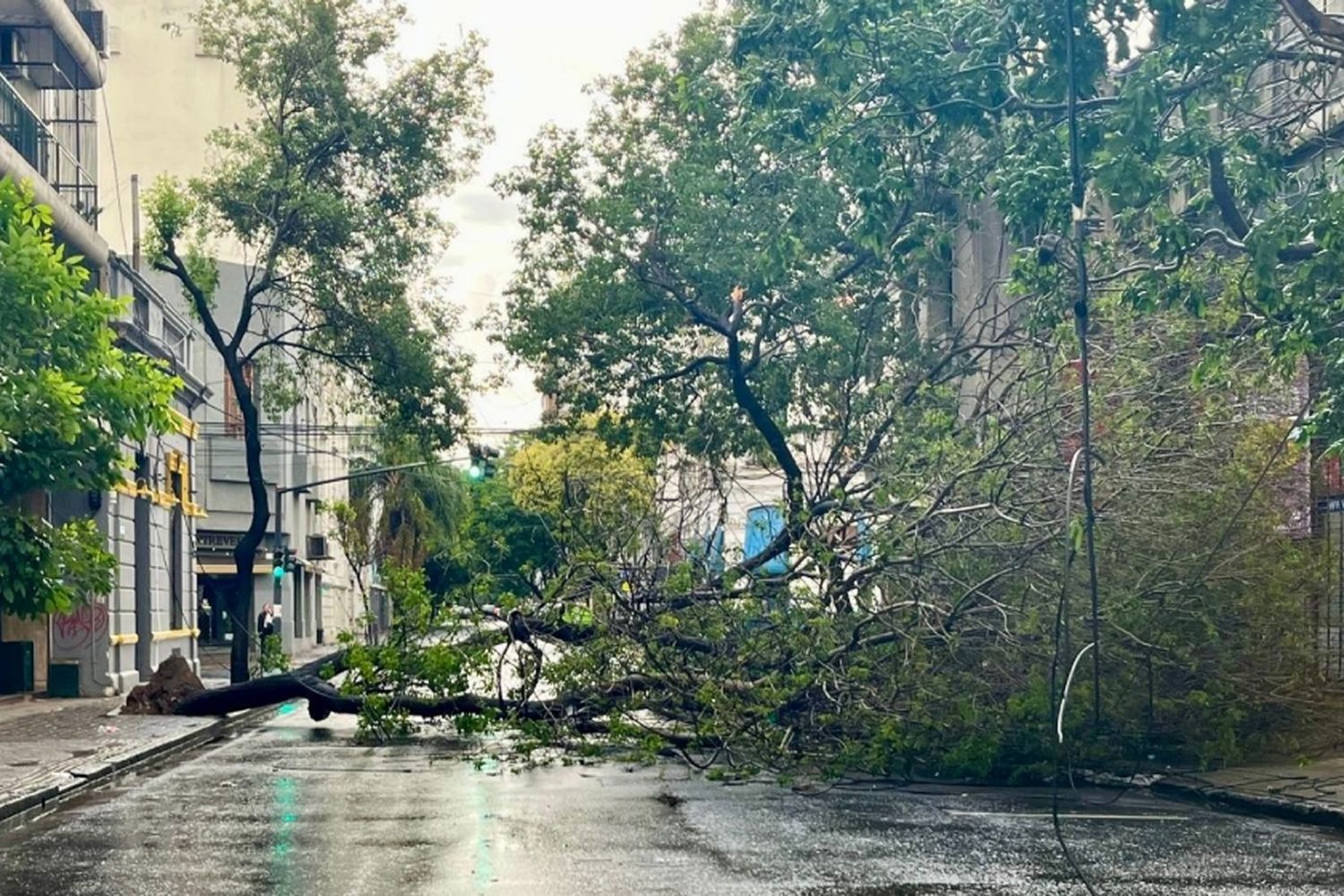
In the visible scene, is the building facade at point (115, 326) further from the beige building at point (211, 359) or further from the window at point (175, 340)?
the beige building at point (211, 359)

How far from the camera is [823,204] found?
2484cm

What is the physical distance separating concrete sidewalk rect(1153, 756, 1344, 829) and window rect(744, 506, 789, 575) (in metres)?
4.79

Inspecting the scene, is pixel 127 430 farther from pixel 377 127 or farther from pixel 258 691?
pixel 377 127

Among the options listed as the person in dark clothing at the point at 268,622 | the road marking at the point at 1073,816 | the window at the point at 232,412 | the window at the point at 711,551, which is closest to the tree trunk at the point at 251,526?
the window at the point at 711,551

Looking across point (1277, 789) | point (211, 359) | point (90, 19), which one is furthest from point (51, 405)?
point (211, 359)

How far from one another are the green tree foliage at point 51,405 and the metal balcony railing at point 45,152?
10.5m

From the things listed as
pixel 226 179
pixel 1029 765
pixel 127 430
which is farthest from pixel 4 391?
pixel 226 179

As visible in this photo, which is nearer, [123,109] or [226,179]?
[226,179]

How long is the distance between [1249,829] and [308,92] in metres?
22.5

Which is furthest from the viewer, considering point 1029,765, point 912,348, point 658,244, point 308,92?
point 308,92

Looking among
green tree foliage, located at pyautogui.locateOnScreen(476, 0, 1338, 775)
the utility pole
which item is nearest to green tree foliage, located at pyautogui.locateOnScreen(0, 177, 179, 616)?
green tree foliage, located at pyautogui.locateOnScreen(476, 0, 1338, 775)

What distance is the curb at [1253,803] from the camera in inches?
532

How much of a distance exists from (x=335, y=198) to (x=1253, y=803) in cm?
2065

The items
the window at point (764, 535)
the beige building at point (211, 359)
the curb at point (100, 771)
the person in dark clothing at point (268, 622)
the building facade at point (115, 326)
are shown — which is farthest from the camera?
the beige building at point (211, 359)
